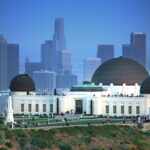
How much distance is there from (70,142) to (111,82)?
1745 inches

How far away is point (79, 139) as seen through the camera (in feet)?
271

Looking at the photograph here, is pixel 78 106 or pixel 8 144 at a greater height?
pixel 78 106

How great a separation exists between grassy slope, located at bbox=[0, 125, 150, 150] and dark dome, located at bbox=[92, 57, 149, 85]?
105 feet

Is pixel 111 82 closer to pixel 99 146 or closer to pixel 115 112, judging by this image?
pixel 115 112

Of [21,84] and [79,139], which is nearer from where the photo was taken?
[79,139]

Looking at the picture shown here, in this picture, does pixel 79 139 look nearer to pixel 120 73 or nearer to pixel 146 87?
pixel 146 87

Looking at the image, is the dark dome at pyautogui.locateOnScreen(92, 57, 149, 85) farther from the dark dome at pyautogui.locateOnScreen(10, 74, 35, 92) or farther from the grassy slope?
the grassy slope

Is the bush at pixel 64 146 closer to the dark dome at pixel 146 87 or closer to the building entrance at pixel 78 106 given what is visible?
the building entrance at pixel 78 106

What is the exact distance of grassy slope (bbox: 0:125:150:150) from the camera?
76938 mm

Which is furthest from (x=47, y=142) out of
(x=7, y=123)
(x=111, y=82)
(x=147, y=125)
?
(x=111, y=82)

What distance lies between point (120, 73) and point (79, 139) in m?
42.3

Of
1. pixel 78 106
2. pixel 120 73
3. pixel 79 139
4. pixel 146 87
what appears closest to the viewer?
pixel 79 139

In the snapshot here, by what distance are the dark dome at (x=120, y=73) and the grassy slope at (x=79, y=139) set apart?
32047 millimetres

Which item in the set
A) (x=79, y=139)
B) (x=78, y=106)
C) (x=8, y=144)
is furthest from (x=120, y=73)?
(x=8, y=144)
